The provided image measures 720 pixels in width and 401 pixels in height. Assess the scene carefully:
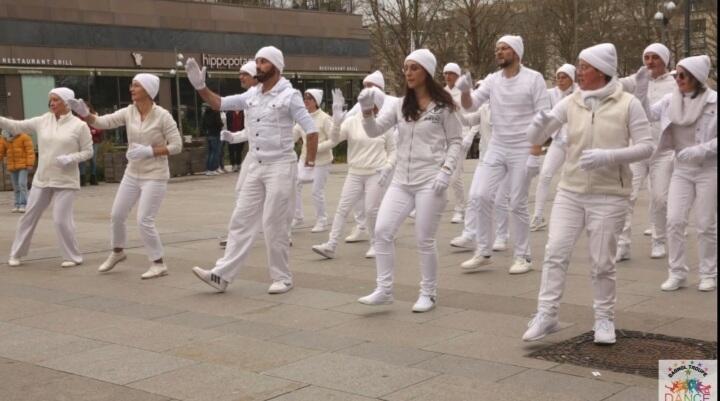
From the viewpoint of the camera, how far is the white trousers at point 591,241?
20.7ft

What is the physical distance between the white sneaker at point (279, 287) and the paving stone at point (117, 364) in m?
2.05

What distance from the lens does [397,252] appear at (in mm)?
10773

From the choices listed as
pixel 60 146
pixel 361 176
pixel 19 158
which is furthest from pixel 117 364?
pixel 19 158

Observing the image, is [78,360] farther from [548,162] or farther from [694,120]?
[548,162]

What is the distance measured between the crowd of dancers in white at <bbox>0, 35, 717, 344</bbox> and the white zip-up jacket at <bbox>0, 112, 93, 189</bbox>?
0.05ft

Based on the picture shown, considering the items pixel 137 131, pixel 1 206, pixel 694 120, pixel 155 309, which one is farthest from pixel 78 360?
pixel 1 206

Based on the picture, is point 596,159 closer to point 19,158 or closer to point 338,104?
point 338,104

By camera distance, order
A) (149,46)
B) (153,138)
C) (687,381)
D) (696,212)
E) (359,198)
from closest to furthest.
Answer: (687,381), (696,212), (153,138), (359,198), (149,46)

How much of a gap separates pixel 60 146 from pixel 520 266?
15.8 feet

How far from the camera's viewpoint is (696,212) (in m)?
8.10

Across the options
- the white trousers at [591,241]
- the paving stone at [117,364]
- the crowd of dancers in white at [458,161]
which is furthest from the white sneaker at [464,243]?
the paving stone at [117,364]

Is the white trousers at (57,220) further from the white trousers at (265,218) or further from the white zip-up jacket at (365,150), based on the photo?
the white zip-up jacket at (365,150)

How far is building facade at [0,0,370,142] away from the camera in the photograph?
3180cm

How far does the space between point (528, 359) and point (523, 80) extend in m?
3.60
